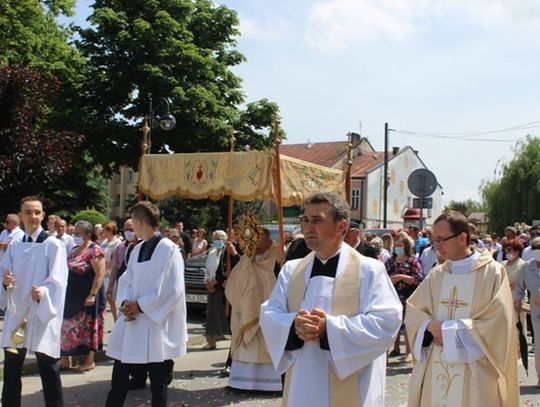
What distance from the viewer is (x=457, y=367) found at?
17.1 ft

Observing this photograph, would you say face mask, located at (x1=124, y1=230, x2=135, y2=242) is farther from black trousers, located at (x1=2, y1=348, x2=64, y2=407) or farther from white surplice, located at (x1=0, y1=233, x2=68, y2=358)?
black trousers, located at (x1=2, y1=348, x2=64, y2=407)

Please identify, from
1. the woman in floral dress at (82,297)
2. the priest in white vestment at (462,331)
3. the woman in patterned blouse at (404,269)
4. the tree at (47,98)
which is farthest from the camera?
the tree at (47,98)

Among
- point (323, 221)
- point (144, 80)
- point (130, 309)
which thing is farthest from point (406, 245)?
point (144, 80)

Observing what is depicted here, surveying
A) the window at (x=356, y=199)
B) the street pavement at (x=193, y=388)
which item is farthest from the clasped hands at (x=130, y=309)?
the window at (x=356, y=199)

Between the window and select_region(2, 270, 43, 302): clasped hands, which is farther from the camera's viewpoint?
the window

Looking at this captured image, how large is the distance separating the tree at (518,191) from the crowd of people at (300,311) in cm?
3566

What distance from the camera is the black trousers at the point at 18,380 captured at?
249 inches

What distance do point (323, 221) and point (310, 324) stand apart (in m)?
0.60

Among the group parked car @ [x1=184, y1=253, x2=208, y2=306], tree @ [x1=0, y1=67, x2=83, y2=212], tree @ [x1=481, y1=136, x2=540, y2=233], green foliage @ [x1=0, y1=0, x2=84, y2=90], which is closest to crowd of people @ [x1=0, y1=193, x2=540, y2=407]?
tree @ [x1=0, y1=67, x2=83, y2=212]

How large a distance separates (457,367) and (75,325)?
561cm

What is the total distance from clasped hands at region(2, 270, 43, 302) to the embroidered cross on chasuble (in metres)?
3.24

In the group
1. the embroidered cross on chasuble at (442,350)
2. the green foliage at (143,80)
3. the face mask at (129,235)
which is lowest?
the embroidered cross on chasuble at (442,350)

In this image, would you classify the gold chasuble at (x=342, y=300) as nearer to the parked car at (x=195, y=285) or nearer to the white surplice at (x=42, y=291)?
the white surplice at (x=42, y=291)

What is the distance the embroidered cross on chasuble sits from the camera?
5223 mm
